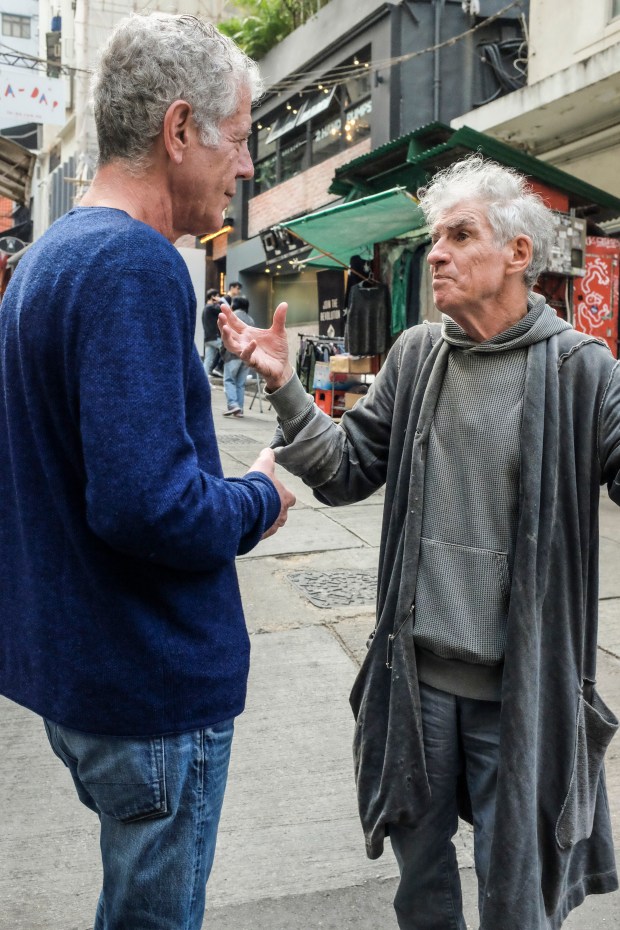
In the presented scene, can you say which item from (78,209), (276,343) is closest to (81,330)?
(78,209)

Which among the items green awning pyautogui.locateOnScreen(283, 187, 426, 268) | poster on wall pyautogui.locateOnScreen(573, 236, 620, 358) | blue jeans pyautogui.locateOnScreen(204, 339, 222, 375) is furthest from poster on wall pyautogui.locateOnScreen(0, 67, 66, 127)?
poster on wall pyautogui.locateOnScreen(573, 236, 620, 358)

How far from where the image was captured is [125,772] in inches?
55.9

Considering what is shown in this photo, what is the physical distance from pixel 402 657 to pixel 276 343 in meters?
0.84

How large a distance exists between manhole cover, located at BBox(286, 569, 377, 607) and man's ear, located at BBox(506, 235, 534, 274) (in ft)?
10.7

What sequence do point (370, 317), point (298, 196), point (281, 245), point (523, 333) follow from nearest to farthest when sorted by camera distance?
1. point (523, 333)
2. point (370, 317)
3. point (281, 245)
4. point (298, 196)

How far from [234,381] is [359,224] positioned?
444 centimetres

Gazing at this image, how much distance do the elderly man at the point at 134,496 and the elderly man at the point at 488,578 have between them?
64 cm

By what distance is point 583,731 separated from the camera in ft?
6.40

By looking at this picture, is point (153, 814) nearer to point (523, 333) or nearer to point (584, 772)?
point (584, 772)

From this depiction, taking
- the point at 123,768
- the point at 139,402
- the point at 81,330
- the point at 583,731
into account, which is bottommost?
the point at 583,731

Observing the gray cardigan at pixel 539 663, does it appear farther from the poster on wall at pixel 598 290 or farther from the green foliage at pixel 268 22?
the green foliage at pixel 268 22

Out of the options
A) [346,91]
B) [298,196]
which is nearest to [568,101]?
[346,91]

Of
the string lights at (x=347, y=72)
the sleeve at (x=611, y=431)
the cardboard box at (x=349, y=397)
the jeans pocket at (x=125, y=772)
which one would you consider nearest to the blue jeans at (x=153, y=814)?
the jeans pocket at (x=125, y=772)

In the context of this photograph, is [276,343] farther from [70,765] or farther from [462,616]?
[70,765]
